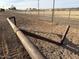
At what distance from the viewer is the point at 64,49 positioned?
8.03m

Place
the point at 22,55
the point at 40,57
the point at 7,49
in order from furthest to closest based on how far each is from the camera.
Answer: the point at 7,49, the point at 22,55, the point at 40,57

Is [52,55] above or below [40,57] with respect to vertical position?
below

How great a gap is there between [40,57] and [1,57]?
3822 mm

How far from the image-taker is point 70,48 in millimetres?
8227

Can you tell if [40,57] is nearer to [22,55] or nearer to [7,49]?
[22,55]

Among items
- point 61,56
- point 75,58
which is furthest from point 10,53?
point 75,58

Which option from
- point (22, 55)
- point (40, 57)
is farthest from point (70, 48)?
point (40, 57)

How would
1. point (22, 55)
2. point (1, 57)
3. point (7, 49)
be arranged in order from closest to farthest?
1. point (1, 57)
2. point (22, 55)
3. point (7, 49)

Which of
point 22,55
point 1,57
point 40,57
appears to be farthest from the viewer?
point 22,55

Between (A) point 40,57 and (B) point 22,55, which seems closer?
(A) point 40,57

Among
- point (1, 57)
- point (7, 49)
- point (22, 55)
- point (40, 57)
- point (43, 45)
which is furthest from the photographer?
point (43, 45)

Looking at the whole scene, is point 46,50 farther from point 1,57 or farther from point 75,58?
point 1,57

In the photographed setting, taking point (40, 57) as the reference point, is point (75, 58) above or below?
below

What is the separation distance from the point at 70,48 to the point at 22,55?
8.44 ft
